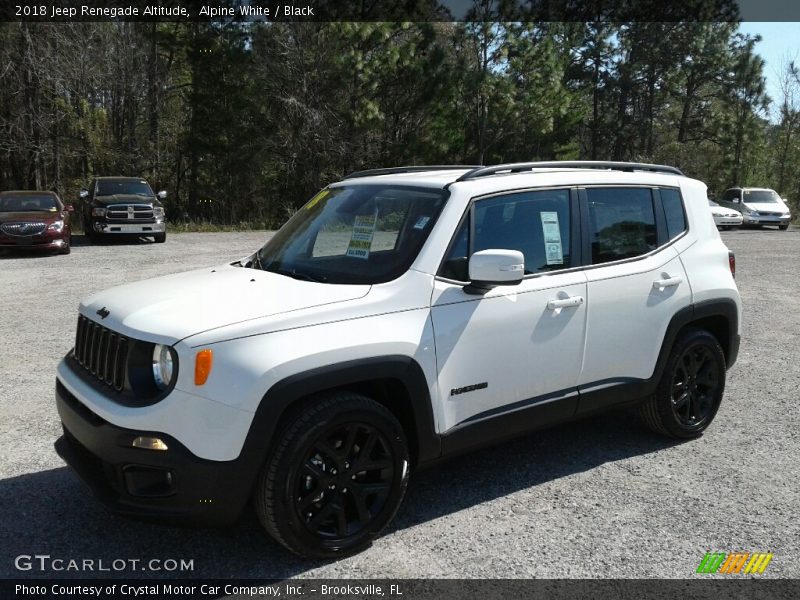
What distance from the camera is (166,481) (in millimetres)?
3102

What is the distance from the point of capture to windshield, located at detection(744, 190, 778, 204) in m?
29.8

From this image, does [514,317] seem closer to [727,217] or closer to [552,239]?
[552,239]

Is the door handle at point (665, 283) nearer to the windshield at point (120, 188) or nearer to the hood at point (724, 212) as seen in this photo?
the windshield at point (120, 188)

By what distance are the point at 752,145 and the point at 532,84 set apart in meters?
16.6

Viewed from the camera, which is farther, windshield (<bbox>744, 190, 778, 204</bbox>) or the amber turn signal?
windshield (<bbox>744, 190, 778, 204</bbox>)

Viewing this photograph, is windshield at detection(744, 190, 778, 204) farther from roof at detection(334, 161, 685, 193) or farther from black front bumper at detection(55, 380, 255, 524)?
black front bumper at detection(55, 380, 255, 524)

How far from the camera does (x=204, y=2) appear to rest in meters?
30.9

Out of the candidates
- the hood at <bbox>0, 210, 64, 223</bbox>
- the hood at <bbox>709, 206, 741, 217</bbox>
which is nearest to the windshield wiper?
the hood at <bbox>0, 210, 64, 223</bbox>

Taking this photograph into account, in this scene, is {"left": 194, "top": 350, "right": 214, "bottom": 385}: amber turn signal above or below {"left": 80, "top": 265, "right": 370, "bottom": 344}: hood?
below

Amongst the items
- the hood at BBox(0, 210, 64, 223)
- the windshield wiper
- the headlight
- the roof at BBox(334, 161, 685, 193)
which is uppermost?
the roof at BBox(334, 161, 685, 193)

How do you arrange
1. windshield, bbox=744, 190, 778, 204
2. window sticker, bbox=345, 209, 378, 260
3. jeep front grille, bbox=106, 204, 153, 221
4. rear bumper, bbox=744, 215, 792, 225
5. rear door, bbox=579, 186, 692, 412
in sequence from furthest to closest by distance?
windshield, bbox=744, 190, 778, 204 < rear bumper, bbox=744, 215, 792, 225 < jeep front grille, bbox=106, 204, 153, 221 < rear door, bbox=579, 186, 692, 412 < window sticker, bbox=345, 209, 378, 260

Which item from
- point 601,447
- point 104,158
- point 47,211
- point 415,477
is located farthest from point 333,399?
point 104,158

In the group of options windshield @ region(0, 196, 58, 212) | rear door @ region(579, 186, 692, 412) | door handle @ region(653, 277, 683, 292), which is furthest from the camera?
windshield @ region(0, 196, 58, 212)

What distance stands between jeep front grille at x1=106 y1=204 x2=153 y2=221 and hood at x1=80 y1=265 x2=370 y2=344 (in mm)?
16243
